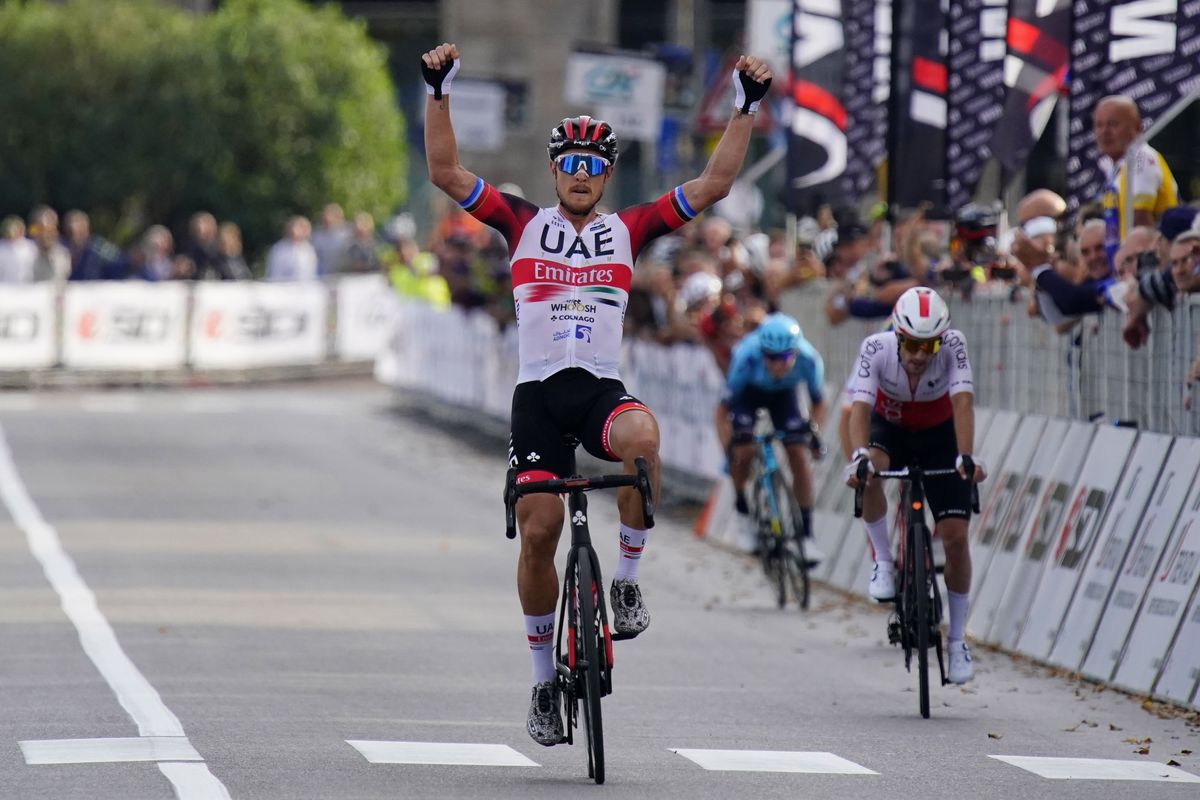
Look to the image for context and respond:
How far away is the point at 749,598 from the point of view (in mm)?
16984

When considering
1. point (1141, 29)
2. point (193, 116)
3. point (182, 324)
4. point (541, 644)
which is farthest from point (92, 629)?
point (193, 116)

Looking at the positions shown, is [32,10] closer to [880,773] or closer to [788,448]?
[788,448]

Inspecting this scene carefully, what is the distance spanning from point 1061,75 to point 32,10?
3447cm

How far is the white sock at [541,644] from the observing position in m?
10.1

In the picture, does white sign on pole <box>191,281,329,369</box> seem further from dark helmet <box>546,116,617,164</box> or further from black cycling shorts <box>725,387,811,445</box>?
dark helmet <box>546,116,617,164</box>

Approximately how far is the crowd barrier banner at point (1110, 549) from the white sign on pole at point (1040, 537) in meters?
0.65

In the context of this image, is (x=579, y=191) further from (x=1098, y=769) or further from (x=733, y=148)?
(x=1098, y=769)

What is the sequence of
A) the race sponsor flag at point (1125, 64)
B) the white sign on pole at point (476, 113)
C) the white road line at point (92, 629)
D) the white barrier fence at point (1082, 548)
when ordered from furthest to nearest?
1. the white sign on pole at point (476, 113)
2. the race sponsor flag at point (1125, 64)
3. the white barrier fence at point (1082, 548)
4. the white road line at point (92, 629)

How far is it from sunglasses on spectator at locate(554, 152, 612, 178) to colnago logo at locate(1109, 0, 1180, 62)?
5.86 meters

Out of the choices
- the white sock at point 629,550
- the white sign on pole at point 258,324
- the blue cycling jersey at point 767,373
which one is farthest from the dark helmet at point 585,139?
the white sign on pole at point 258,324

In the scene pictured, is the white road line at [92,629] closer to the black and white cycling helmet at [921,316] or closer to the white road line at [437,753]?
the white road line at [437,753]

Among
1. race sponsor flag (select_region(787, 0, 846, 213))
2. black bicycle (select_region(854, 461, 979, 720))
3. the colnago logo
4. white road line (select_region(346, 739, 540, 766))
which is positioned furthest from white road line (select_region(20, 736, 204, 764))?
race sponsor flag (select_region(787, 0, 846, 213))

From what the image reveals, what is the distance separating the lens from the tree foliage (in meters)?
46.6

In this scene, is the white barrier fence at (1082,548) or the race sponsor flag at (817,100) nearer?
the white barrier fence at (1082,548)
